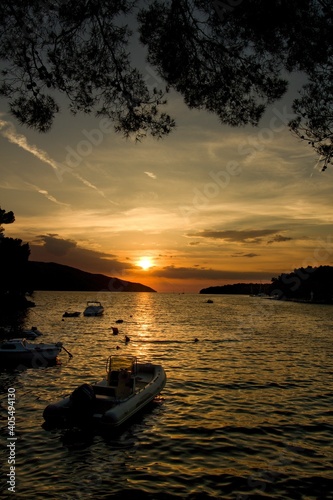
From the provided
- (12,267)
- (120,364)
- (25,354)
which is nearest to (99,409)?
(120,364)

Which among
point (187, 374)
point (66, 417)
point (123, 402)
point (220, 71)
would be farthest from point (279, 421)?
point (220, 71)

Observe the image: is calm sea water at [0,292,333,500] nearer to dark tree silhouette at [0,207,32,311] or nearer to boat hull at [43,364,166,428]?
boat hull at [43,364,166,428]

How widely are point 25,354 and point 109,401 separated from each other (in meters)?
17.8

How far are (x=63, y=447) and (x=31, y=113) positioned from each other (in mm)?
13405

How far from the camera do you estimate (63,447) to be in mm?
16734

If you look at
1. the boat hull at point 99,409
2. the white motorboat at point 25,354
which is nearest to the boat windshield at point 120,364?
the boat hull at point 99,409

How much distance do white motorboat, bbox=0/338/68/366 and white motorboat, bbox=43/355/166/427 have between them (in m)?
14.5

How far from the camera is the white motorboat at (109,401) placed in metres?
18.5

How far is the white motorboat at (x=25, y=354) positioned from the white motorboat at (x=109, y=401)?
14465 millimetres

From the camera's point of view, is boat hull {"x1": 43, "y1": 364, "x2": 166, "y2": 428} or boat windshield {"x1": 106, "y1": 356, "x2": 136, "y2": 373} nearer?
boat hull {"x1": 43, "y1": 364, "x2": 166, "y2": 428}

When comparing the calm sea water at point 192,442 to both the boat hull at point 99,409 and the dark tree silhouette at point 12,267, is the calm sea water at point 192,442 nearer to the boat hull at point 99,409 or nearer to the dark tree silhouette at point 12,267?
the boat hull at point 99,409

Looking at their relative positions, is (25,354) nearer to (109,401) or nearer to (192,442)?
(109,401)

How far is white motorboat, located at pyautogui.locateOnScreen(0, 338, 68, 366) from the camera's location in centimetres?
3444

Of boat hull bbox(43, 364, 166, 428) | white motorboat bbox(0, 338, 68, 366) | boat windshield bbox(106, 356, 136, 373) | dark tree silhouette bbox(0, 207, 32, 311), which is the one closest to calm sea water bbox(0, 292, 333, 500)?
boat hull bbox(43, 364, 166, 428)
